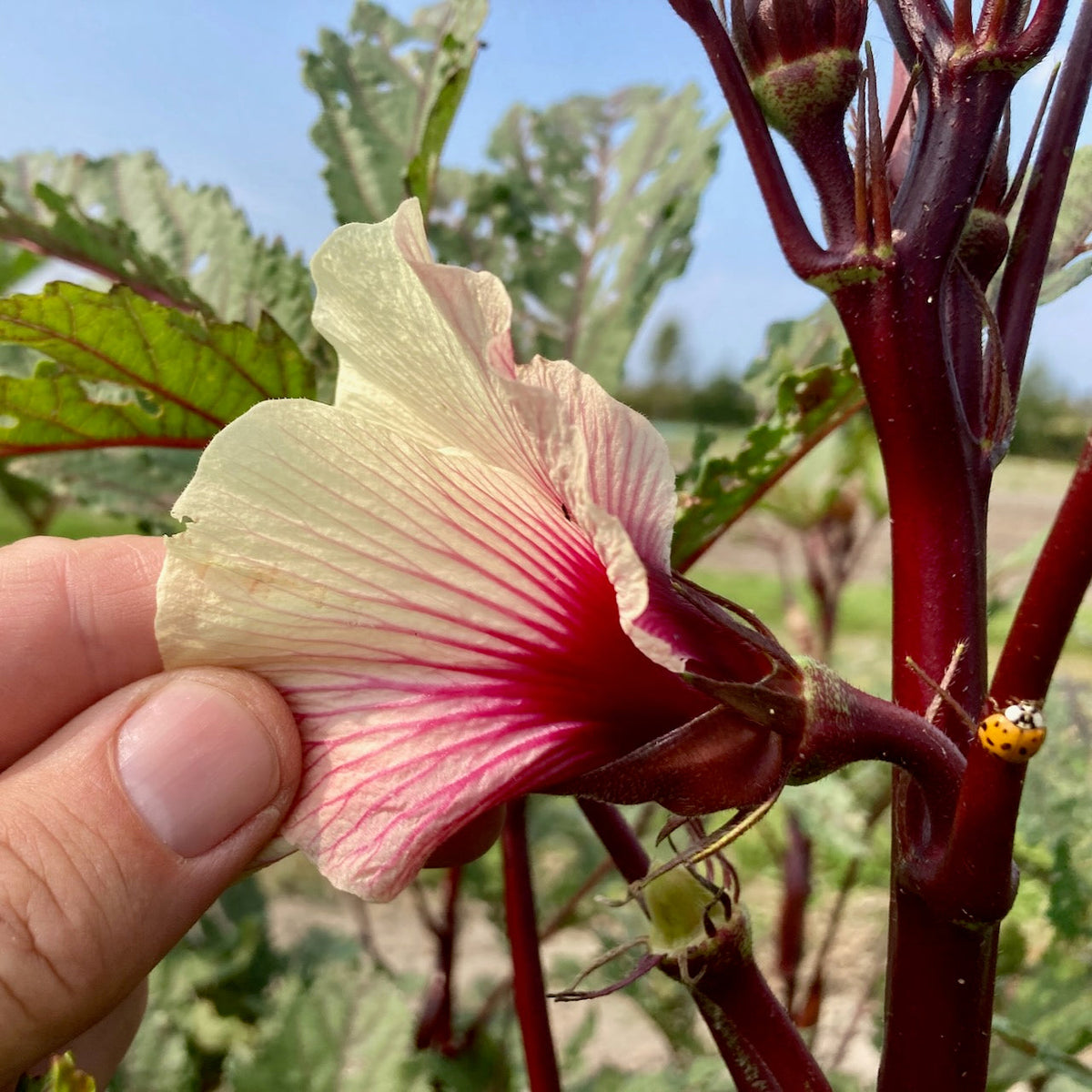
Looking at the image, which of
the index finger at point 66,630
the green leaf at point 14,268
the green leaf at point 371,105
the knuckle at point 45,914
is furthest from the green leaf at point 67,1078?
the green leaf at point 14,268

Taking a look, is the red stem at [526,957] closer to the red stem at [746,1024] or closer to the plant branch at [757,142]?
the red stem at [746,1024]

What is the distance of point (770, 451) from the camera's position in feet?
1.95

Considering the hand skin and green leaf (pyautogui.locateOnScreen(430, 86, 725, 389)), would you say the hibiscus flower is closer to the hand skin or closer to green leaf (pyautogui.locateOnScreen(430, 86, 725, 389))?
the hand skin

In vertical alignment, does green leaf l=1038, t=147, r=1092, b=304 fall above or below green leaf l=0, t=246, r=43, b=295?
below

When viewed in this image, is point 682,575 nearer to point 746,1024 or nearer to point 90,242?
point 746,1024

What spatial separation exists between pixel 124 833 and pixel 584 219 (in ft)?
2.07

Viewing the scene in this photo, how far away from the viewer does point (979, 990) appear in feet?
1.26

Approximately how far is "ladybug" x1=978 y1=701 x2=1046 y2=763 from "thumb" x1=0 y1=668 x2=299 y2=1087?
25cm

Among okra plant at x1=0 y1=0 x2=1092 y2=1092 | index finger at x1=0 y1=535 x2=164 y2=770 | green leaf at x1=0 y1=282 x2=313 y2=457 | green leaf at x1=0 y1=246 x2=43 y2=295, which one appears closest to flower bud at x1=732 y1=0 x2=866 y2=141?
okra plant at x1=0 y1=0 x2=1092 y2=1092

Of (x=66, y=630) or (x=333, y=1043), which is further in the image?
(x=333, y=1043)

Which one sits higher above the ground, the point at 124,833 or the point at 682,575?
the point at 682,575

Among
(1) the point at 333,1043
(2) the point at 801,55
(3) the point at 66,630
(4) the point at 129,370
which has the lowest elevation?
(1) the point at 333,1043

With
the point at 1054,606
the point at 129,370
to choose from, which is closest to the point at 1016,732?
the point at 1054,606

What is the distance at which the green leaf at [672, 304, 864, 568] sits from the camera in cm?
58
